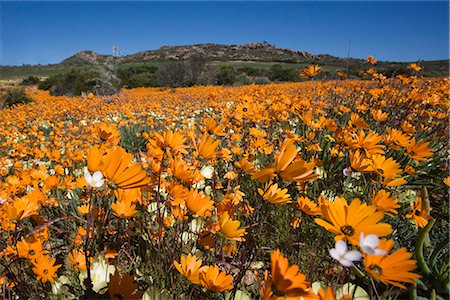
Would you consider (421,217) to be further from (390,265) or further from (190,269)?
(190,269)

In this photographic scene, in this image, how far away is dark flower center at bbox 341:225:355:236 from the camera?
803 mm

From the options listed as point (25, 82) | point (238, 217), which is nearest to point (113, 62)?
point (238, 217)

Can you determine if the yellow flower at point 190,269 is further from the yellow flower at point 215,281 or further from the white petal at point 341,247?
the white petal at point 341,247

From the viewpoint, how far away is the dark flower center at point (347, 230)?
0.80 meters

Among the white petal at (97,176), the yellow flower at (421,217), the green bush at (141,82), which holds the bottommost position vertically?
the yellow flower at (421,217)

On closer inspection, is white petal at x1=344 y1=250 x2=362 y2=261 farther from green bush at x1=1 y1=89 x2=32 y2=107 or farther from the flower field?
green bush at x1=1 y1=89 x2=32 y2=107

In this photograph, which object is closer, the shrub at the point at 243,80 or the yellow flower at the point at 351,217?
the yellow flower at the point at 351,217

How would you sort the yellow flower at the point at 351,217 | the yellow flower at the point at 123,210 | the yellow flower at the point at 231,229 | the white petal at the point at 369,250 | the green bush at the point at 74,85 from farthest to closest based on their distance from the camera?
the green bush at the point at 74,85 → the yellow flower at the point at 123,210 → the yellow flower at the point at 231,229 → the yellow flower at the point at 351,217 → the white petal at the point at 369,250

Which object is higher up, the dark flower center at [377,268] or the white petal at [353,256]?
the white petal at [353,256]

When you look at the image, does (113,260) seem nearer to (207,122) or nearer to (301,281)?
(207,122)

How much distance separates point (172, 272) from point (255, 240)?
56 centimetres

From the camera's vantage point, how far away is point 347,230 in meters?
0.81

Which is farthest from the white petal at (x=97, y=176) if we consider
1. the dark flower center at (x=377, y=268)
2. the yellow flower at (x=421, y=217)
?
the yellow flower at (x=421, y=217)

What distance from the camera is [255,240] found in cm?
171
